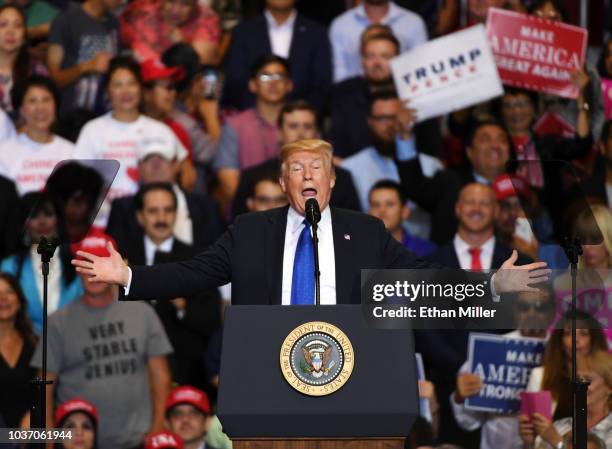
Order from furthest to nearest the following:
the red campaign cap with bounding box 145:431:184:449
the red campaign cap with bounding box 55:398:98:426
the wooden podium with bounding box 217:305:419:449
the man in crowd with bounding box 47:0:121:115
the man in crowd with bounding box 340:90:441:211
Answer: the man in crowd with bounding box 47:0:121:115 → the man in crowd with bounding box 340:90:441:211 → the red campaign cap with bounding box 55:398:98:426 → the red campaign cap with bounding box 145:431:184:449 → the wooden podium with bounding box 217:305:419:449

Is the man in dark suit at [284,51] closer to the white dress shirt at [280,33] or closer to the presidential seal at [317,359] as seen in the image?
the white dress shirt at [280,33]

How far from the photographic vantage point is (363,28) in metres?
9.25

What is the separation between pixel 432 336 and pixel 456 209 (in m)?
1.03

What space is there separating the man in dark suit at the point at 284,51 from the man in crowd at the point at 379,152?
26.5 inches

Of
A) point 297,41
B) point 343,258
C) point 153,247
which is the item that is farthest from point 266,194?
point 343,258

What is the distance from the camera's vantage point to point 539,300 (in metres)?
6.21

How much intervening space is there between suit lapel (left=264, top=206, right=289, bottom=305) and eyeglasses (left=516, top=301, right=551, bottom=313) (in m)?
0.85

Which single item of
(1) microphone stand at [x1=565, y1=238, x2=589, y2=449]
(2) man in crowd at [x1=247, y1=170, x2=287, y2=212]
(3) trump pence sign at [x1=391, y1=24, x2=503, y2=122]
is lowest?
(1) microphone stand at [x1=565, y1=238, x2=589, y2=449]

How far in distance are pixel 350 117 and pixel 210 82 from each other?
95cm

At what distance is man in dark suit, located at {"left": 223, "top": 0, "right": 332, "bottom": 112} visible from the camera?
913 centimetres

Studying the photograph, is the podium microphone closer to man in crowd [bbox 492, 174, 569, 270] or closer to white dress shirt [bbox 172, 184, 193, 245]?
man in crowd [bbox 492, 174, 569, 270]

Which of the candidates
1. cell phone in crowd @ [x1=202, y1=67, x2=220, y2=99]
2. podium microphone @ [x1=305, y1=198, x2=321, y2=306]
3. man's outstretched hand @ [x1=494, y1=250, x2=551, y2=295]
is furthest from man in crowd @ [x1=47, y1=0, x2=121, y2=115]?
man's outstretched hand @ [x1=494, y1=250, x2=551, y2=295]

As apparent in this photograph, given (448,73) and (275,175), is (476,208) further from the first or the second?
(275,175)

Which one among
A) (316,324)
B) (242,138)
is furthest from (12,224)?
(316,324)
